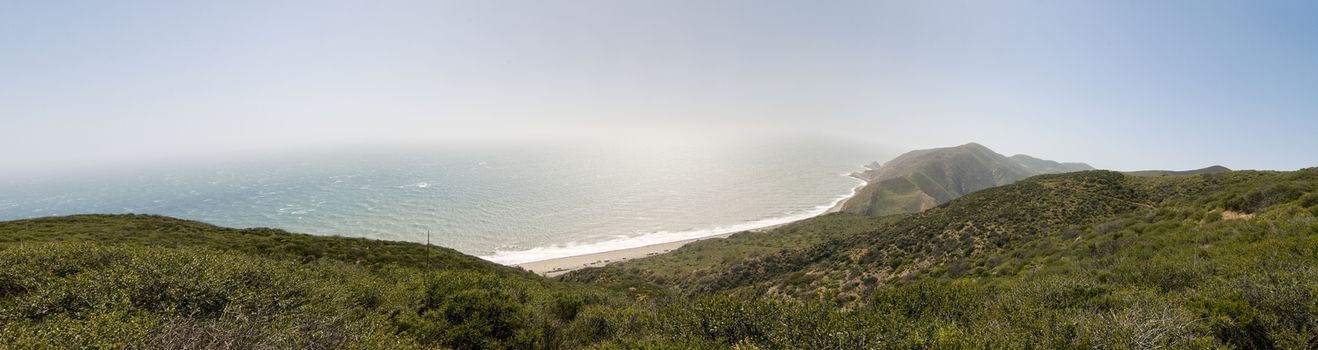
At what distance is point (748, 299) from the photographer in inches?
597

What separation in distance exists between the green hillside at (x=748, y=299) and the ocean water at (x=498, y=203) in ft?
151

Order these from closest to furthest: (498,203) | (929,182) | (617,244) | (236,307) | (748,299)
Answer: (236,307), (748,299), (617,244), (498,203), (929,182)

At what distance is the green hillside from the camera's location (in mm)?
8133

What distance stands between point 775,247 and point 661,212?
1672 inches

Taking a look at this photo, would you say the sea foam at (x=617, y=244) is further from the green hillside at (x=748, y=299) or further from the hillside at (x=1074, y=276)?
the green hillside at (x=748, y=299)

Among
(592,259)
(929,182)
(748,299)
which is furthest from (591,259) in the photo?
(929,182)

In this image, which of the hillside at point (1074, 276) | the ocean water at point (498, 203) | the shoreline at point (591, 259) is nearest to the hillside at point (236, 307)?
the hillside at point (1074, 276)

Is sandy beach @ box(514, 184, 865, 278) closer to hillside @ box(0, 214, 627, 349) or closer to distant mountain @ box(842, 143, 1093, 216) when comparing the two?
hillside @ box(0, 214, 627, 349)

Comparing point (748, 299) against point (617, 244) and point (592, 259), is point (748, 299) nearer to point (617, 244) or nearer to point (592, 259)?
point (592, 259)

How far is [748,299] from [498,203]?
296ft

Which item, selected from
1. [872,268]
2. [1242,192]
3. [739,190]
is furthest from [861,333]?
[739,190]

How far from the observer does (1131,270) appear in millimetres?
14188

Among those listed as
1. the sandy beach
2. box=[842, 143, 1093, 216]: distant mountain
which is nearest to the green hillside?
the sandy beach

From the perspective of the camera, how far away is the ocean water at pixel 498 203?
7356 cm
